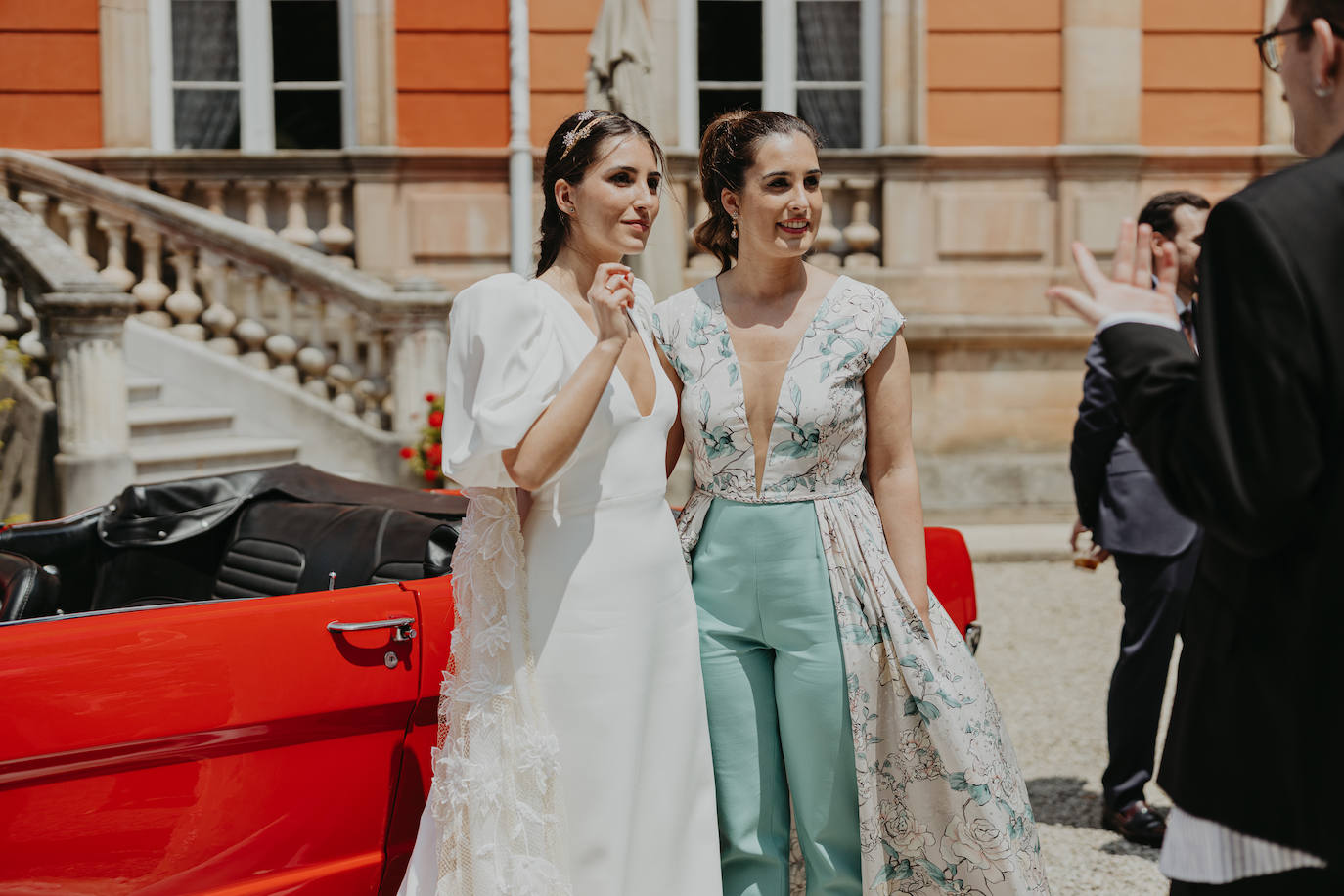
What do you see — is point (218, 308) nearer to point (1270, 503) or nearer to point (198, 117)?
point (198, 117)

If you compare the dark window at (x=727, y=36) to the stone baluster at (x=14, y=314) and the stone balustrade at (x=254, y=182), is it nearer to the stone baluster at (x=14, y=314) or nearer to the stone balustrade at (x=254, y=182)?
the stone balustrade at (x=254, y=182)

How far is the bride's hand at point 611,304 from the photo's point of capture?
2.31 meters

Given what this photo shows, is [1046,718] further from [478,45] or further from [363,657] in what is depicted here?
[478,45]

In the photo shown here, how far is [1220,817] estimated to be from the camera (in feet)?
5.17

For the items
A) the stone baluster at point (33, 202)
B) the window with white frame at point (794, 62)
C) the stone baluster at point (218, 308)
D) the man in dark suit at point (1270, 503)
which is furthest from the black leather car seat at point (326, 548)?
the window with white frame at point (794, 62)

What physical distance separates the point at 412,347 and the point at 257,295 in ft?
4.18

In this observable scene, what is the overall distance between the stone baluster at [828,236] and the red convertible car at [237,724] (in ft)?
24.1

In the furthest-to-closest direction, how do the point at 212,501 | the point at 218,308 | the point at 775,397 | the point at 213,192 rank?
1. the point at 213,192
2. the point at 218,308
3. the point at 212,501
4. the point at 775,397

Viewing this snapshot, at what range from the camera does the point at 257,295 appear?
28.4 ft

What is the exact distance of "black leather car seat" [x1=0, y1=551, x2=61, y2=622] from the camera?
259cm

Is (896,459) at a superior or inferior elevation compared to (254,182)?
inferior

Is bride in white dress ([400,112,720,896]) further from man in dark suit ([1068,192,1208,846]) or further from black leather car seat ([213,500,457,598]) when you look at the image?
man in dark suit ([1068,192,1208,846])

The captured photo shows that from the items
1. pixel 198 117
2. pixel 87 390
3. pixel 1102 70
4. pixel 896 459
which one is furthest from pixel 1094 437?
pixel 198 117

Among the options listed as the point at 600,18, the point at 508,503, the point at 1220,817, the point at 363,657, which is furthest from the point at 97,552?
the point at 600,18
